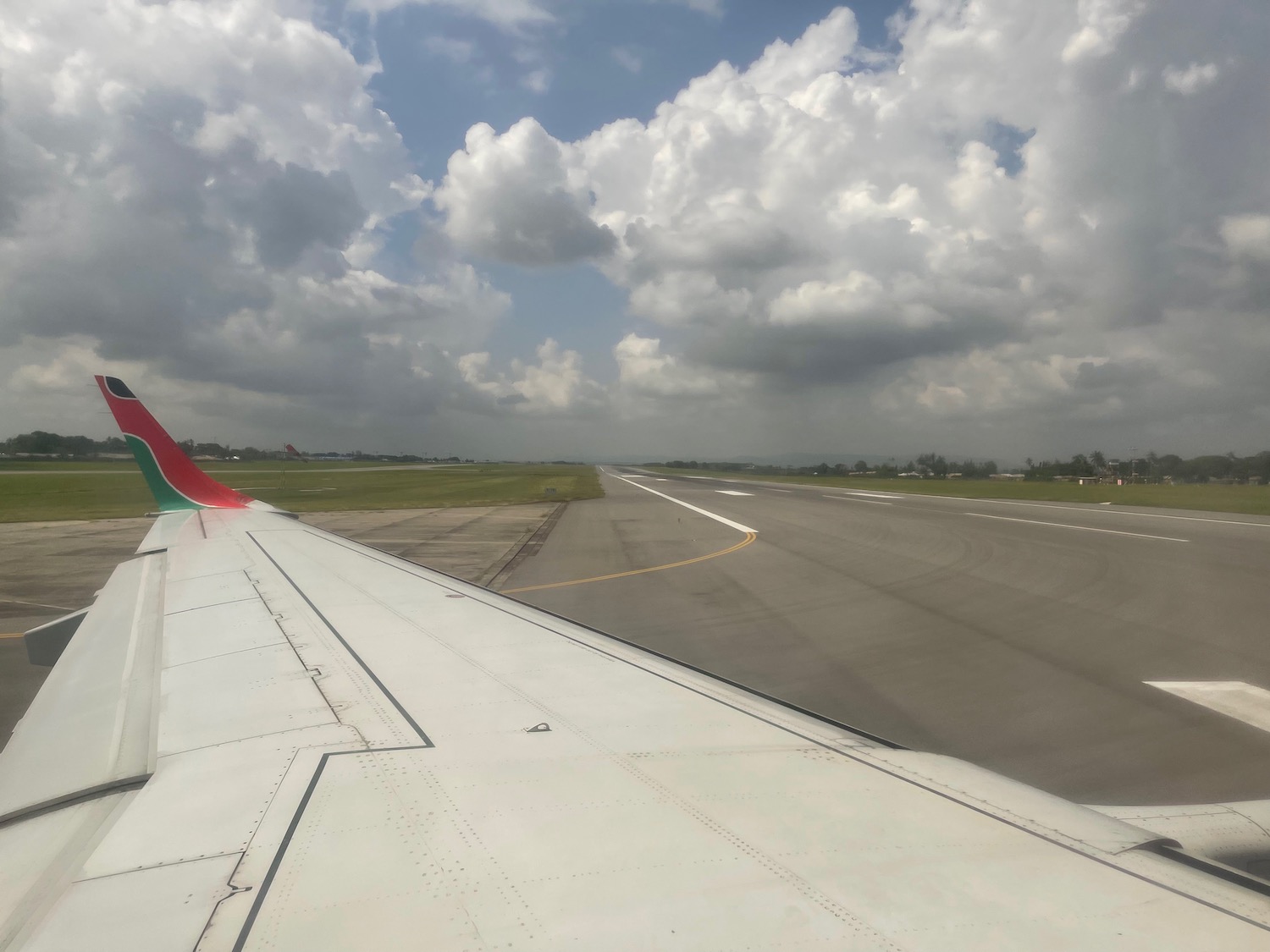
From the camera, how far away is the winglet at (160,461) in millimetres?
7996

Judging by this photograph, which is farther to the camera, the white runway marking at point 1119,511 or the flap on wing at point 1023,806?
the white runway marking at point 1119,511

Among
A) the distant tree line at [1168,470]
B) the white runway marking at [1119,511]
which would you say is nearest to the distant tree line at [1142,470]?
the distant tree line at [1168,470]

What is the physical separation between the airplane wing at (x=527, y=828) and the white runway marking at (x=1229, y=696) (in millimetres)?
4024

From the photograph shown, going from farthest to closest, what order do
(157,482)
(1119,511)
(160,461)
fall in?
(1119,511), (157,482), (160,461)

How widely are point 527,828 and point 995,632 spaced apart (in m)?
7.88

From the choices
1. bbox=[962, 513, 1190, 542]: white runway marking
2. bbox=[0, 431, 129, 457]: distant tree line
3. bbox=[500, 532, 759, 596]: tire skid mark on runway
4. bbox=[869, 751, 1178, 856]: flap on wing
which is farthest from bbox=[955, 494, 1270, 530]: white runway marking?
bbox=[0, 431, 129, 457]: distant tree line

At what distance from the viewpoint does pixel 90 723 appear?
2820 millimetres

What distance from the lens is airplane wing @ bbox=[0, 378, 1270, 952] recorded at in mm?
1496

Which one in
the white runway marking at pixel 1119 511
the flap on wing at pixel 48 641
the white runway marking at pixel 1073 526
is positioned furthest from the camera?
the white runway marking at pixel 1119 511

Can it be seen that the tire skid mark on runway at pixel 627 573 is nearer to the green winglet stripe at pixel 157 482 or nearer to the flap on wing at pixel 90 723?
the green winglet stripe at pixel 157 482

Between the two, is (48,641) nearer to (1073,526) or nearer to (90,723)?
(90,723)

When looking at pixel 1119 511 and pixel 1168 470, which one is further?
pixel 1168 470

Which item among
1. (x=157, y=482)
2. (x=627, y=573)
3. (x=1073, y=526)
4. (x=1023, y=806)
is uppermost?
(x=157, y=482)

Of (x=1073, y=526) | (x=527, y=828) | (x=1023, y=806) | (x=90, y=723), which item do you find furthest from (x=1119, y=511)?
(x=90, y=723)
